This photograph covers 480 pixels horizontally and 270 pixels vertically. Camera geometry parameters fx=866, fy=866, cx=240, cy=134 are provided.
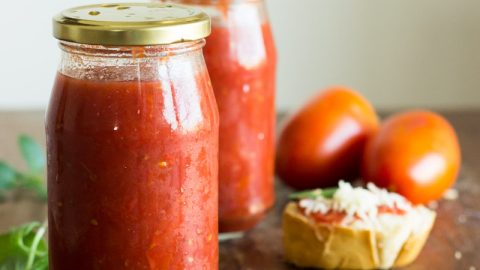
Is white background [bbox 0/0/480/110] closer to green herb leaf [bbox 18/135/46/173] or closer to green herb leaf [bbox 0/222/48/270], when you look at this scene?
green herb leaf [bbox 18/135/46/173]

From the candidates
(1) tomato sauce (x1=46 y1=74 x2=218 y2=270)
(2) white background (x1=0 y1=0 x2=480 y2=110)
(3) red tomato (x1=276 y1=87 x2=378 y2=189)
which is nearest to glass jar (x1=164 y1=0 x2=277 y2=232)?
(3) red tomato (x1=276 y1=87 x2=378 y2=189)

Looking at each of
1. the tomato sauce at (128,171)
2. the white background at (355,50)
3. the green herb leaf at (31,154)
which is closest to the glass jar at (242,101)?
the tomato sauce at (128,171)

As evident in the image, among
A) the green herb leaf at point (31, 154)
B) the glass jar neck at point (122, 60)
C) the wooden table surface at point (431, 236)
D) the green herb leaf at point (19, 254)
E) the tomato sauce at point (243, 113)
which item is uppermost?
the glass jar neck at point (122, 60)

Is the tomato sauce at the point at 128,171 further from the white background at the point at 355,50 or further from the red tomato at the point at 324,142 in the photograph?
the white background at the point at 355,50

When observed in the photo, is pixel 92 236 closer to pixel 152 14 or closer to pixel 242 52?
pixel 152 14

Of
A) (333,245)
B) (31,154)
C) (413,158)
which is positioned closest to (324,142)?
(413,158)

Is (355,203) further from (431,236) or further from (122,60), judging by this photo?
(122,60)

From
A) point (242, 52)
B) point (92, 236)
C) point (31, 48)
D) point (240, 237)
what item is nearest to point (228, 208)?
point (240, 237)
